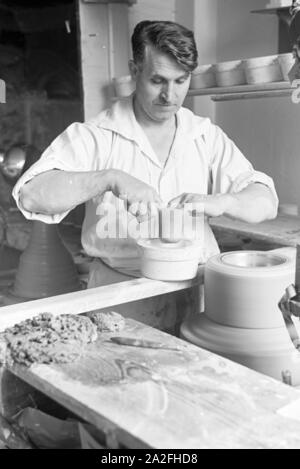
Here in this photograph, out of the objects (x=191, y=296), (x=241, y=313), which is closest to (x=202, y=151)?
(x=191, y=296)

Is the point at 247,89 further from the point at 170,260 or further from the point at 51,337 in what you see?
the point at 51,337

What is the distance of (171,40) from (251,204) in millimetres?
687

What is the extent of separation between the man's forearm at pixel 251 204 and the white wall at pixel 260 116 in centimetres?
193

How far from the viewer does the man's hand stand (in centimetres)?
190

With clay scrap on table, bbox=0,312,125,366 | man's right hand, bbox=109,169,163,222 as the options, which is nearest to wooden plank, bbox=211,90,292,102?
man's right hand, bbox=109,169,163,222

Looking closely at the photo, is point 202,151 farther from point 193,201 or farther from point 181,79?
point 193,201

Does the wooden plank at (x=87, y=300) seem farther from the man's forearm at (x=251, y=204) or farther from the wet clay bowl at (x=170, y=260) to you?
the man's forearm at (x=251, y=204)

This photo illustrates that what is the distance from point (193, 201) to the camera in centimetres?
192

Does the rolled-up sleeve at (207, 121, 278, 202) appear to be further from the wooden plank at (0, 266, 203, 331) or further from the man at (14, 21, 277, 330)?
the wooden plank at (0, 266, 203, 331)

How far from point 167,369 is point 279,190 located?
3151 millimetres

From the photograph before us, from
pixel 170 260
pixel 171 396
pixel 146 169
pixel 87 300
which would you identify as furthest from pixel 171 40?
pixel 171 396

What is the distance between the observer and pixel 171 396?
1164 mm

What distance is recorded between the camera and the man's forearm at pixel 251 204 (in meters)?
2.07

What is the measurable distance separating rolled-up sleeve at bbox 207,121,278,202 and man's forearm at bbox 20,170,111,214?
0.62 m
